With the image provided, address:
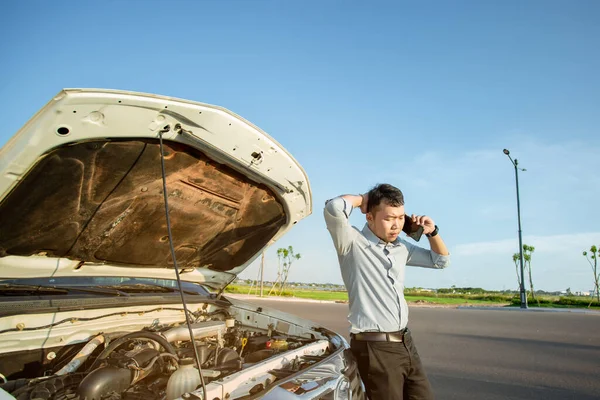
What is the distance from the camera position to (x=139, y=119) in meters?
1.97

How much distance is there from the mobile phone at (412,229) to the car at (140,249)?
0.74 meters

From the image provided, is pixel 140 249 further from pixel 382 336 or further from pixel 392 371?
pixel 392 371

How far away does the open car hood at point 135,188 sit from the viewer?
6.16 feet

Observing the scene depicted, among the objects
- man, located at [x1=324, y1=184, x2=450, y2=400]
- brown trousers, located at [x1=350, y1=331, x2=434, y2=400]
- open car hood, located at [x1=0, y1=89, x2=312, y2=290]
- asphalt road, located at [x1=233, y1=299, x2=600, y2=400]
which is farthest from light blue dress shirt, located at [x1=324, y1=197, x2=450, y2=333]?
asphalt road, located at [x1=233, y1=299, x2=600, y2=400]

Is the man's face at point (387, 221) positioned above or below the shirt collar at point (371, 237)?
above

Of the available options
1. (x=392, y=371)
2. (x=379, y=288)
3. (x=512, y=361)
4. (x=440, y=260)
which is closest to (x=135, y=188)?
(x=379, y=288)

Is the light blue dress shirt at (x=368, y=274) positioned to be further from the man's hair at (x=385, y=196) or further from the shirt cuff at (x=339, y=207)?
the man's hair at (x=385, y=196)

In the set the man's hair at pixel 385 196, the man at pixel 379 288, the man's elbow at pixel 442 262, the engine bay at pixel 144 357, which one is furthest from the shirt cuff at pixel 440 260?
the engine bay at pixel 144 357

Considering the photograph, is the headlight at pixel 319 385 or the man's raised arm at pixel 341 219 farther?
the man's raised arm at pixel 341 219

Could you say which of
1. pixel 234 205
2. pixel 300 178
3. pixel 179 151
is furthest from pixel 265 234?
pixel 179 151

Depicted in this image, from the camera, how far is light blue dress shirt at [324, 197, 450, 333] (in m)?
2.32

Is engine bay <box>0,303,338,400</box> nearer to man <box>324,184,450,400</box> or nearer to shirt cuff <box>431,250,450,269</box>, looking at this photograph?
man <box>324,184,450,400</box>

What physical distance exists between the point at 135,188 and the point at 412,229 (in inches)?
70.9

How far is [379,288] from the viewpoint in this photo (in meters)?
2.38
